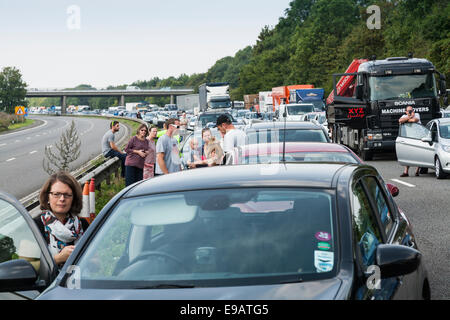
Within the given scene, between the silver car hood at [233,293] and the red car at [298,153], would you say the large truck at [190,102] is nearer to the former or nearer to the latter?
the red car at [298,153]

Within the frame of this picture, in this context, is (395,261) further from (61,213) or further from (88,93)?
(88,93)

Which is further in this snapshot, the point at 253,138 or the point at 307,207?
the point at 253,138

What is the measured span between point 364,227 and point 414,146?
15.8 metres

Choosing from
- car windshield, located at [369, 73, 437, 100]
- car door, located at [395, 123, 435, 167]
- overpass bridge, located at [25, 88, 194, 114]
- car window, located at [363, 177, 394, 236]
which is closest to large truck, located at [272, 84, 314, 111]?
car windshield, located at [369, 73, 437, 100]

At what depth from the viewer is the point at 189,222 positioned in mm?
3789

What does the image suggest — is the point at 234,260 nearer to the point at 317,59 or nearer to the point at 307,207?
the point at 307,207

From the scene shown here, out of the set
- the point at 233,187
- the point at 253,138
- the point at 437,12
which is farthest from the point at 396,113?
the point at 437,12

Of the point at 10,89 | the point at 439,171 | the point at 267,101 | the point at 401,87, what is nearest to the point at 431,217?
the point at 439,171

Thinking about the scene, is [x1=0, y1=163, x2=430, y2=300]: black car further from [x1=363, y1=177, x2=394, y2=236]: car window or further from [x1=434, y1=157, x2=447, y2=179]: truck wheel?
[x1=434, y1=157, x2=447, y2=179]: truck wheel

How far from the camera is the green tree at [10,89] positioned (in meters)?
105

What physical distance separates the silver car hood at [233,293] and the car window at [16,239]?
0.93 metres

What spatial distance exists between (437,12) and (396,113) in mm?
37590

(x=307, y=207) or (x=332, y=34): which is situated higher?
(x=332, y=34)
